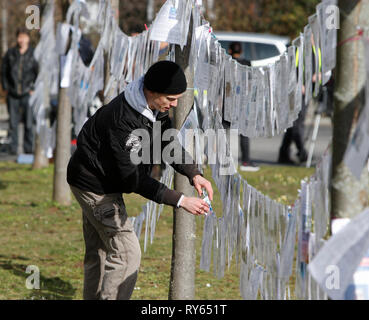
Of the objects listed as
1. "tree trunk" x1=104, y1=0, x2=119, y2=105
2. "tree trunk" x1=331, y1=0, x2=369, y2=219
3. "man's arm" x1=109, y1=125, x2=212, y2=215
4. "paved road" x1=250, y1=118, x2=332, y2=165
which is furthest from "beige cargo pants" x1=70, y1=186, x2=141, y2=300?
"paved road" x1=250, y1=118, x2=332, y2=165

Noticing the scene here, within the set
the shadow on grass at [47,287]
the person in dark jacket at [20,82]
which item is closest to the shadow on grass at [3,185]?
the person in dark jacket at [20,82]

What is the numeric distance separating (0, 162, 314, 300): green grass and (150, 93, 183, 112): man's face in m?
0.78

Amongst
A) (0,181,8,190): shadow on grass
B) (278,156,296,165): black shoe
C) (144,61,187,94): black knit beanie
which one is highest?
(278,156,296,165): black shoe

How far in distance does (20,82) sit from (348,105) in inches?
448

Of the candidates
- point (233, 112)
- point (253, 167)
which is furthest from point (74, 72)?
point (253, 167)

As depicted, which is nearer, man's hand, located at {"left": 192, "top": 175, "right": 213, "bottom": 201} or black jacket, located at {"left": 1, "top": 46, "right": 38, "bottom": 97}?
man's hand, located at {"left": 192, "top": 175, "right": 213, "bottom": 201}

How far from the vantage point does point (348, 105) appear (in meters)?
2.81

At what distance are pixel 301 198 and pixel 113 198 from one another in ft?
4.58

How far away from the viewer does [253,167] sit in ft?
39.4

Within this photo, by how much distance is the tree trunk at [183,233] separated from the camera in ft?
15.8

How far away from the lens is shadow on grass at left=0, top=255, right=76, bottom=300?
17.7 feet

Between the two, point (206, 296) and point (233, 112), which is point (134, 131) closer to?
point (233, 112)
